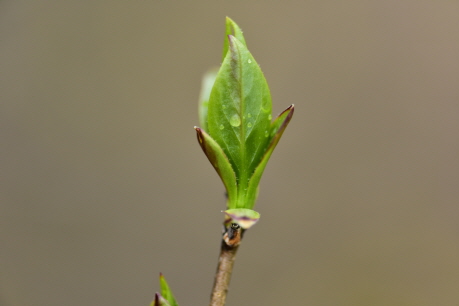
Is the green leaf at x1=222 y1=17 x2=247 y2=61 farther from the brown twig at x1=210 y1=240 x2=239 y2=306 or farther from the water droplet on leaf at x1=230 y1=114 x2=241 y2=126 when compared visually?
the brown twig at x1=210 y1=240 x2=239 y2=306

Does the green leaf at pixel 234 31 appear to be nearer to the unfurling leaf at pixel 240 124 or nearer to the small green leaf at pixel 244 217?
the unfurling leaf at pixel 240 124

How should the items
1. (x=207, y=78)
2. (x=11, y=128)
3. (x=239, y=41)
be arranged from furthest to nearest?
(x=11, y=128), (x=207, y=78), (x=239, y=41)

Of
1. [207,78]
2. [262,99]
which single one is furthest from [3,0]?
[262,99]

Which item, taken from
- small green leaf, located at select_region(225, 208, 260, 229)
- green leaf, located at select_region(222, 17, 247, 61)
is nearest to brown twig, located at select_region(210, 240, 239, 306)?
small green leaf, located at select_region(225, 208, 260, 229)

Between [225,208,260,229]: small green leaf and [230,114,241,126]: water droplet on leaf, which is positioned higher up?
[230,114,241,126]: water droplet on leaf

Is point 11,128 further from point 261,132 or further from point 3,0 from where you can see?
point 261,132

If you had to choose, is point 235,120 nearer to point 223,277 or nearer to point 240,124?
point 240,124

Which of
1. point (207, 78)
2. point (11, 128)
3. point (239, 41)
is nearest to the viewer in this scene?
point (239, 41)
